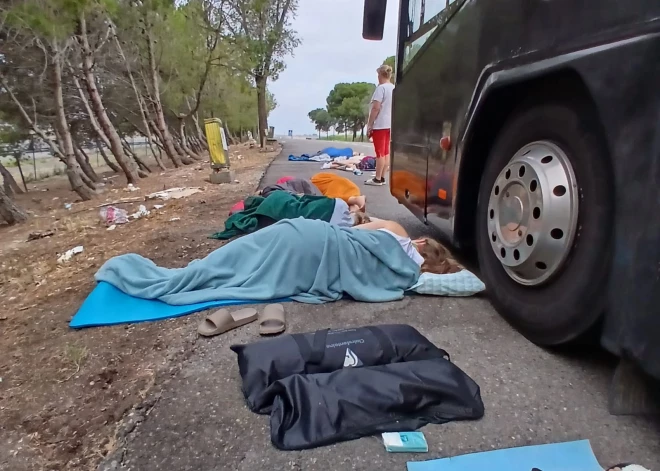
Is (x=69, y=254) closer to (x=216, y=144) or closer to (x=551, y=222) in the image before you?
(x=216, y=144)

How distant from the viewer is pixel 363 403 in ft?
5.64

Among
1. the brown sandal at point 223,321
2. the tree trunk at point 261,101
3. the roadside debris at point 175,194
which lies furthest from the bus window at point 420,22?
the tree trunk at point 261,101

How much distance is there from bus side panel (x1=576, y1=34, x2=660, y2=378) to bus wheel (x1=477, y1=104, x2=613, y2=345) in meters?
0.14

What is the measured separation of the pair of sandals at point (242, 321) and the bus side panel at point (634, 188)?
157 cm

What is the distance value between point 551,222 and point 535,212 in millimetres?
104

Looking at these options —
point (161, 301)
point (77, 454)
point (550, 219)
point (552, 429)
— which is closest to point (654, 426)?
point (552, 429)

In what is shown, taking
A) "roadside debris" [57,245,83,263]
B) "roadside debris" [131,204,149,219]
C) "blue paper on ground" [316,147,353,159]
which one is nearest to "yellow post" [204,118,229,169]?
"roadside debris" [131,204,149,219]

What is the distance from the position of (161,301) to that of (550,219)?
2362mm

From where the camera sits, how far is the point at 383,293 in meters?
3.05

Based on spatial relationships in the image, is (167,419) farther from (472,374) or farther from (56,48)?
(56,48)

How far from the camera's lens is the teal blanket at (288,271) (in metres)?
3.01

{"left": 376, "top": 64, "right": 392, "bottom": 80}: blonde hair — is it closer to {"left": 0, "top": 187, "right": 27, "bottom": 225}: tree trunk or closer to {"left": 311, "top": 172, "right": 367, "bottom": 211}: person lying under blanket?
{"left": 311, "top": 172, "right": 367, "bottom": 211}: person lying under blanket

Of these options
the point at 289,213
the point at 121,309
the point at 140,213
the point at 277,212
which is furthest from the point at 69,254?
the point at 121,309

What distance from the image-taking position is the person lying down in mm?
3014
